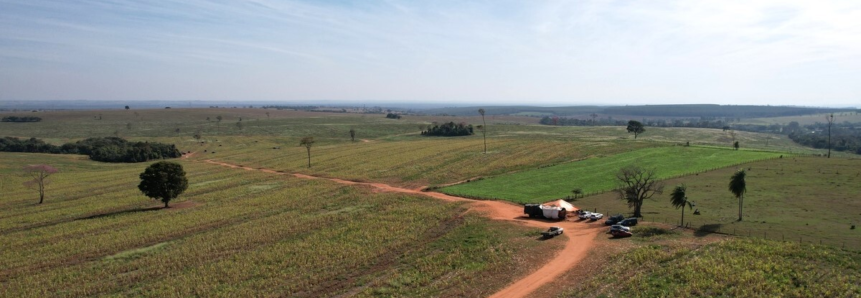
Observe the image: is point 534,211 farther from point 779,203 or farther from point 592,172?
point 592,172

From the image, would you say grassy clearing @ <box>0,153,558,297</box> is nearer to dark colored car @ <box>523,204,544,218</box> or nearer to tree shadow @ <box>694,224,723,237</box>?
dark colored car @ <box>523,204,544,218</box>

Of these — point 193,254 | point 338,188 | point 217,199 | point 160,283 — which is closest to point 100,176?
point 217,199

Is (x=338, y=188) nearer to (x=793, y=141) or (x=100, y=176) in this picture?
(x=100, y=176)

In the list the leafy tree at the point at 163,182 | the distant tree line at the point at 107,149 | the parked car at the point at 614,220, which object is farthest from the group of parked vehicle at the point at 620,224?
the distant tree line at the point at 107,149

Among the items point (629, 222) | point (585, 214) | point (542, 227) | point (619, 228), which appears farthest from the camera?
point (585, 214)

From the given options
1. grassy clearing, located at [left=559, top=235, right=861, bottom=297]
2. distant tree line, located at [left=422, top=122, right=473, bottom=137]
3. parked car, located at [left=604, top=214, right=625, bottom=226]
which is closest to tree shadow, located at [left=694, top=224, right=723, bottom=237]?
grassy clearing, located at [left=559, top=235, right=861, bottom=297]

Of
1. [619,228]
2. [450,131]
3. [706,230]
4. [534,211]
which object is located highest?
[450,131]

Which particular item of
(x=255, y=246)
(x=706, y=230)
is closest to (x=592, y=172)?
(x=706, y=230)
